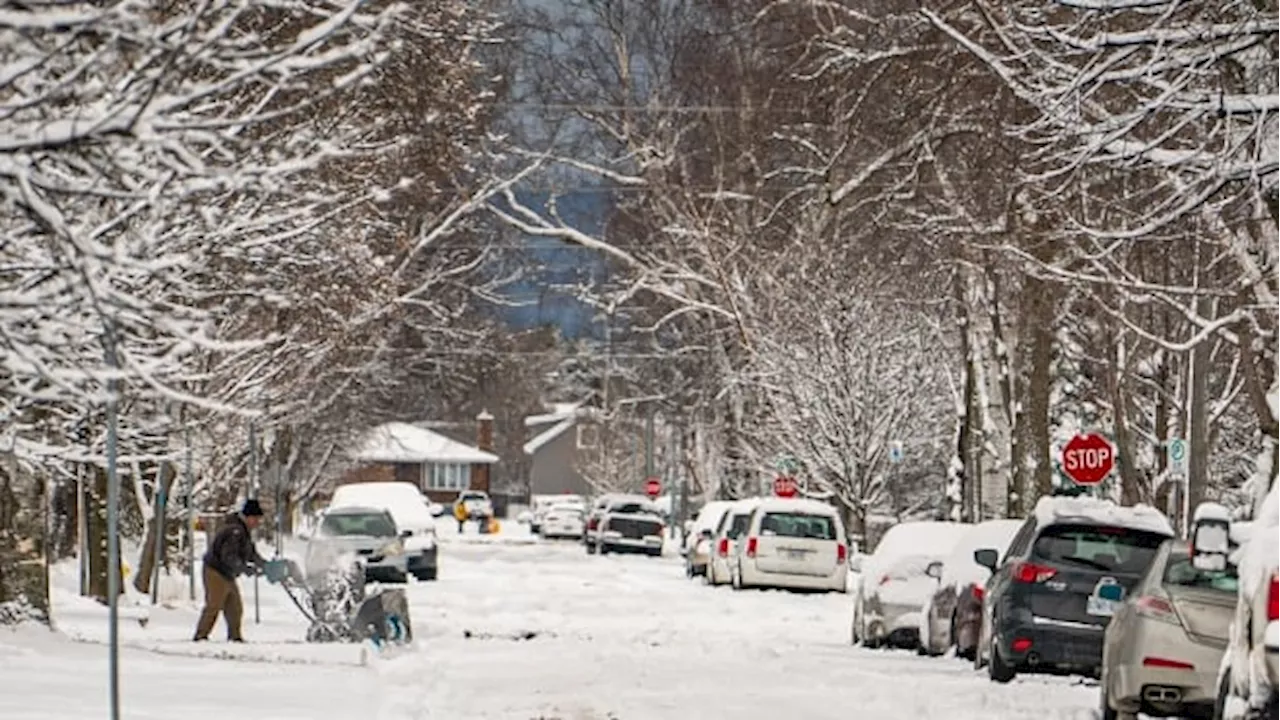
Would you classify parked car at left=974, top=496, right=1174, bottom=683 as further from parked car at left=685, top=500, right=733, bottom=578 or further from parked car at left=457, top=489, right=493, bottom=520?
parked car at left=457, top=489, right=493, bottom=520

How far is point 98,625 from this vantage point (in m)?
27.1

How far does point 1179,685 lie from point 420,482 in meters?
150

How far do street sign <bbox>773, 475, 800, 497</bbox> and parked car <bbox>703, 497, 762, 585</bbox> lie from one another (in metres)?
11.0

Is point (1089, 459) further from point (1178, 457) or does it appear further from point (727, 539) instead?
point (727, 539)

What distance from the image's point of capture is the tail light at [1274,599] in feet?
45.8

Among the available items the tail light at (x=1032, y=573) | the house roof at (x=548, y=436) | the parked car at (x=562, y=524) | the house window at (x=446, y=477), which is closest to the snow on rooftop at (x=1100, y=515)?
the tail light at (x=1032, y=573)

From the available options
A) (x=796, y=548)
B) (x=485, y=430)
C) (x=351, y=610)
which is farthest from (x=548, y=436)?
(x=351, y=610)

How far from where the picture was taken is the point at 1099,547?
882 inches

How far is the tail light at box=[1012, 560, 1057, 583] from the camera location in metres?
21.9

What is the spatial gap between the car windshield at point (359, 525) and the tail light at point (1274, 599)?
32.6 meters

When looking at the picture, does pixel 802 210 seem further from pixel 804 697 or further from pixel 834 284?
pixel 804 697

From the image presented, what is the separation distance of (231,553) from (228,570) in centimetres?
17

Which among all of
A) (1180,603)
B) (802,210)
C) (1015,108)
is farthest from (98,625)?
(802,210)

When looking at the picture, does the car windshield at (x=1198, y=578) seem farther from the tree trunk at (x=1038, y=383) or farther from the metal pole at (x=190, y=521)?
the tree trunk at (x=1038, y=383)
